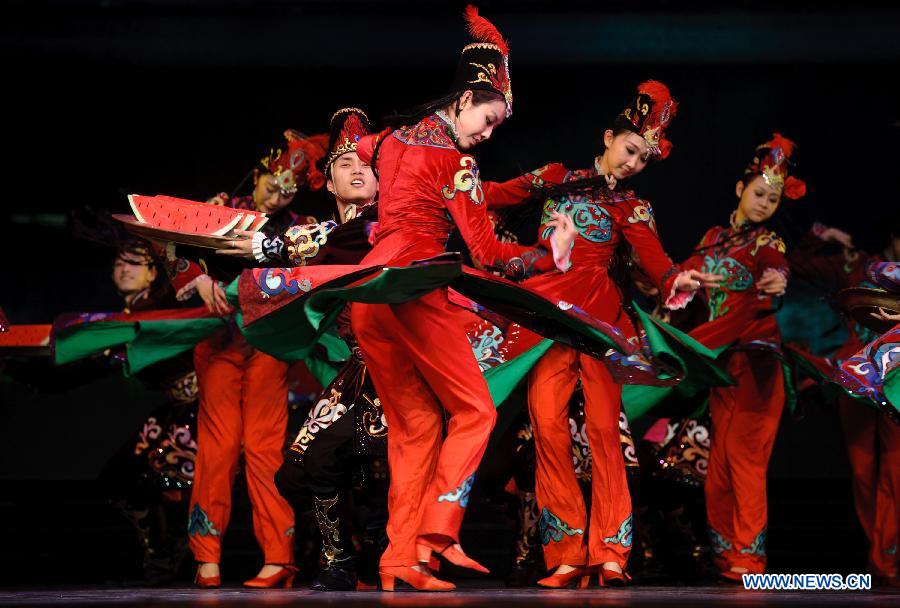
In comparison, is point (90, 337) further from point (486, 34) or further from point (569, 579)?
point (486, 34)

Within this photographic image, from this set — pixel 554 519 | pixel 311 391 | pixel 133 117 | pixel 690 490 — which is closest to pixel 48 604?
pixel 554 519

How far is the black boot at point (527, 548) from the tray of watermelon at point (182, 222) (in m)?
1.64

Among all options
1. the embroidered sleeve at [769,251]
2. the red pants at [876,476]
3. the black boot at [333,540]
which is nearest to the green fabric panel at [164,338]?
the black boot at [333,540]

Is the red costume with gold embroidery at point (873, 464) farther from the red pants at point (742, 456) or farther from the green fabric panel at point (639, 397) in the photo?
the green fabric panel at point (639, 397)

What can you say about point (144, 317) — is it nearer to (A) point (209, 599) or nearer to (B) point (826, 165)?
(A) point (209, 599)

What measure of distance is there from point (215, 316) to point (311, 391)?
0.76 m

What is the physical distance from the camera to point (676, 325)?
5.93 metres

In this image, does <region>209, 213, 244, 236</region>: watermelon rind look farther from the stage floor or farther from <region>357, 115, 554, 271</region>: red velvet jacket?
the stage floor

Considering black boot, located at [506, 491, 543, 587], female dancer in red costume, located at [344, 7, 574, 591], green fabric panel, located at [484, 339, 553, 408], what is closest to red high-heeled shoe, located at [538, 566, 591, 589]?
black boot, located at [506, 491, 543, 587]

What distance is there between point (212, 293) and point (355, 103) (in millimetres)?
2382

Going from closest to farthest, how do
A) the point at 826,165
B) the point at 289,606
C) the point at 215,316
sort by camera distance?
1. the point at 289,606
2. the point at 215,316
3. the point at 826,165

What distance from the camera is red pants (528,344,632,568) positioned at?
4812 mm

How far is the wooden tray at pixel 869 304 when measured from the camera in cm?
498

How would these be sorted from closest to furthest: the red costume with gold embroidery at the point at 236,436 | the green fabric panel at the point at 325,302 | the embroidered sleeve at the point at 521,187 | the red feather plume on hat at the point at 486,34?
1. the green fabric panel at the point at 325,302
2. the red feather plume on hat at the point at 486,34
3. the embroidered sleeve at the point at 521,187
4. the red costume with gold embroidery at the point at 236,436
